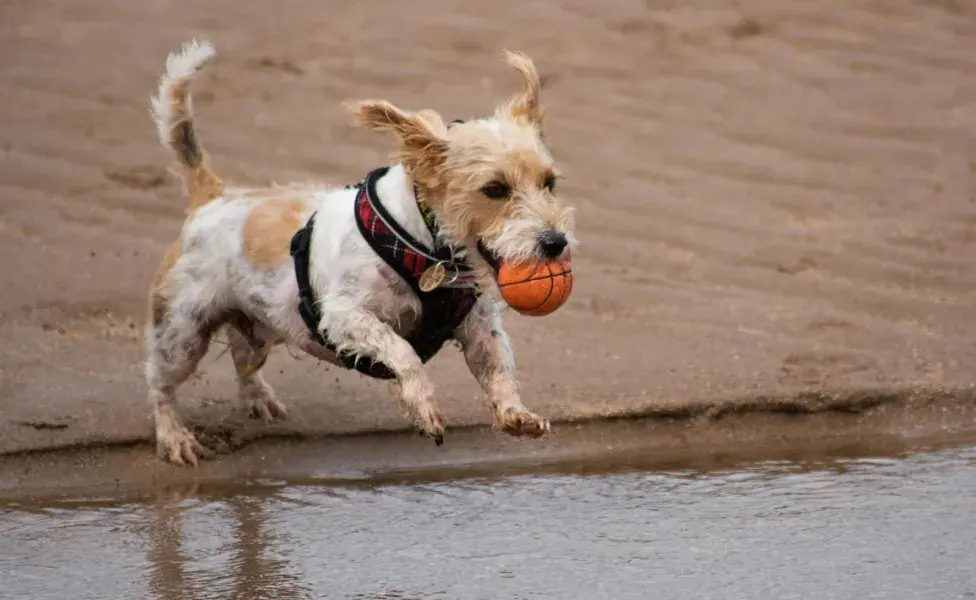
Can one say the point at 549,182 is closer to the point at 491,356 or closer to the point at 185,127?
the point at 491,356

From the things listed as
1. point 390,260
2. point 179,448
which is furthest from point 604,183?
point 390,260

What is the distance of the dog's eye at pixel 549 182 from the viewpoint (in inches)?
202

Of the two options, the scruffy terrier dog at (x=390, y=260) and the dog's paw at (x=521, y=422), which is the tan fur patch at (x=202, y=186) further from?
the dog's paw at (x=521, y=422)

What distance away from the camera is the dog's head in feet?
16.2

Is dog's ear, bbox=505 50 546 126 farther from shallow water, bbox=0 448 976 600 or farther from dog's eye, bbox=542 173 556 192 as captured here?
shallow water, bbox=0 448 976 600

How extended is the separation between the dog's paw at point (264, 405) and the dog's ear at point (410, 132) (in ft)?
5.90

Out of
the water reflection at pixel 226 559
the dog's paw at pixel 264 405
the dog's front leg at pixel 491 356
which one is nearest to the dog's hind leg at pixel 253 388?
the dog's paw at pixel 264 405

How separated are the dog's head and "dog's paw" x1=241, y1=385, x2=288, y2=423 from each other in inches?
68.8

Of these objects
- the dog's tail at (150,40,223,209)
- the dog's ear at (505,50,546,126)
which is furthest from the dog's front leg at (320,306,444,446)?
the dog's tail at (150,40,223,209)

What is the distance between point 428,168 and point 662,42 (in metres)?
6.63

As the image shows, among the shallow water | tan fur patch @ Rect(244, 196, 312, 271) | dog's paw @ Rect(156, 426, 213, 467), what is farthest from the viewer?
dog's paw @ Rect(156, 426, 213, 467)

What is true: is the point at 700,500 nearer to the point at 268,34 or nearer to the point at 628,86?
the point at 628,86

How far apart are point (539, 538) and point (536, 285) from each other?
903mm

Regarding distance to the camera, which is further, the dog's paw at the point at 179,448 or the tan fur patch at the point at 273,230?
the dog's paw at the point at 179,448
